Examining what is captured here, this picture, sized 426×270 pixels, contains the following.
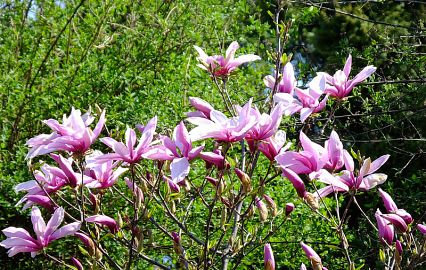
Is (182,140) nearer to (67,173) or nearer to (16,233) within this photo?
(67,173)

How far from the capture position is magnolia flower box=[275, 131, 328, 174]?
1132 millimetres

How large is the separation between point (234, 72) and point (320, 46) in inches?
243

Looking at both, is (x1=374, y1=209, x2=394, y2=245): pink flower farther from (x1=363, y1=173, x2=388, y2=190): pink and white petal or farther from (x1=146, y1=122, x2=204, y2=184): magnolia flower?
(x1=146, y1=122, x2=204, y2=184): magnolia flower

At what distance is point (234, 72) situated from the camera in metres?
1.50

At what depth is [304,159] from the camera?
45.0 inches

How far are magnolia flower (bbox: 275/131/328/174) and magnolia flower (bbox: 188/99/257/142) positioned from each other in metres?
0.09

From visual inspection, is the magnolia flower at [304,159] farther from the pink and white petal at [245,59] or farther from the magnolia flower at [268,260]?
the pink and white petal at [245,59]

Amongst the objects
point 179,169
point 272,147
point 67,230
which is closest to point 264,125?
point 272,147

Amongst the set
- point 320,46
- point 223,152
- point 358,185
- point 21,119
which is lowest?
point 320,46

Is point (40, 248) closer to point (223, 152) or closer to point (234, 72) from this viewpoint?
point (223, 152)

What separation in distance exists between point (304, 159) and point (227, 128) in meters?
0.16

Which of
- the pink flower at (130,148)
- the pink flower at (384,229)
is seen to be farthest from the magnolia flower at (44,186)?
the pink flower at (384,229)

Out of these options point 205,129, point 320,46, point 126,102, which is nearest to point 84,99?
point 126,102

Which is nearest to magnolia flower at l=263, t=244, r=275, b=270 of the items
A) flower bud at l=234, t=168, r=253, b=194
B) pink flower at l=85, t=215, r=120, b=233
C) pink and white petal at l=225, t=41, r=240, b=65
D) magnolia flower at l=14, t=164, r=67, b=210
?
flower bud at l=234, t=168, r=253, b=194
